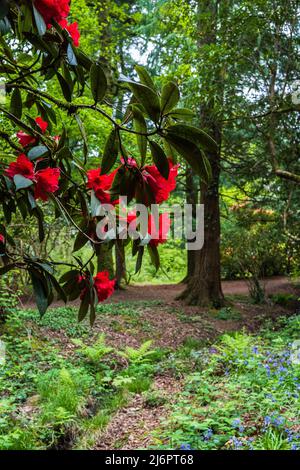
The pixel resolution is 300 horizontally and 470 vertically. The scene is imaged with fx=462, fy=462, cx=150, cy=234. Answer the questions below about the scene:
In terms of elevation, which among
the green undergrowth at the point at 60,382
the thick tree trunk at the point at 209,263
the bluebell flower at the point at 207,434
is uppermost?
the thick tree trunk at the point at 209,263

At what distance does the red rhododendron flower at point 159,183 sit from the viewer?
96 cm

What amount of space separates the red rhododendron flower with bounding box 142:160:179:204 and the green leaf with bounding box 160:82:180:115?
0.58ft

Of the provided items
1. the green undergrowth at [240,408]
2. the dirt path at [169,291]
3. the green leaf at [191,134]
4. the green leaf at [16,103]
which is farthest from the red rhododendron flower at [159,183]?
the dirt path at [169,291]

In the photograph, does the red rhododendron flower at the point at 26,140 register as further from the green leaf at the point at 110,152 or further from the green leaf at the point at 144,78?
the green leaf at the point at 144,78

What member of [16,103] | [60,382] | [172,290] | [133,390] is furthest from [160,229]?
[172,290]

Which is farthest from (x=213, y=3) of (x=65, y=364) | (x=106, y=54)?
(x=65, y=364)

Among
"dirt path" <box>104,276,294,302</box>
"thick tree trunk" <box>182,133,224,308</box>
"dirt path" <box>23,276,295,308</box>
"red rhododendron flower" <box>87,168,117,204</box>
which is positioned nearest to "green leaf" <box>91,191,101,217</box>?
"red rhododendron flower" <box>87,168,117,204</box>

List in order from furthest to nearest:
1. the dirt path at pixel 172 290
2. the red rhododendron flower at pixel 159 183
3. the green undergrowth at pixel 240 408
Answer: the dirt path at pixel 172 290 → the green undergrowth at pixel 240 408 → the red rhododendron flower at pixel 159 183

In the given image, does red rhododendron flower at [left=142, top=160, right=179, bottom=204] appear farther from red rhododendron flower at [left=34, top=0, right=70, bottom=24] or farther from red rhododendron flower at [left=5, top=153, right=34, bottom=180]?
red rhododendron flower at [left=34, top=0, right=70, bottom=24]

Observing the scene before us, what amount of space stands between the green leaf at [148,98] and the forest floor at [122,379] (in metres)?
2.12

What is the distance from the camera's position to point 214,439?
2.52 metres

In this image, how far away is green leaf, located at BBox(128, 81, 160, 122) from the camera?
0.79m

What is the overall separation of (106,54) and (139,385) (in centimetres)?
615
